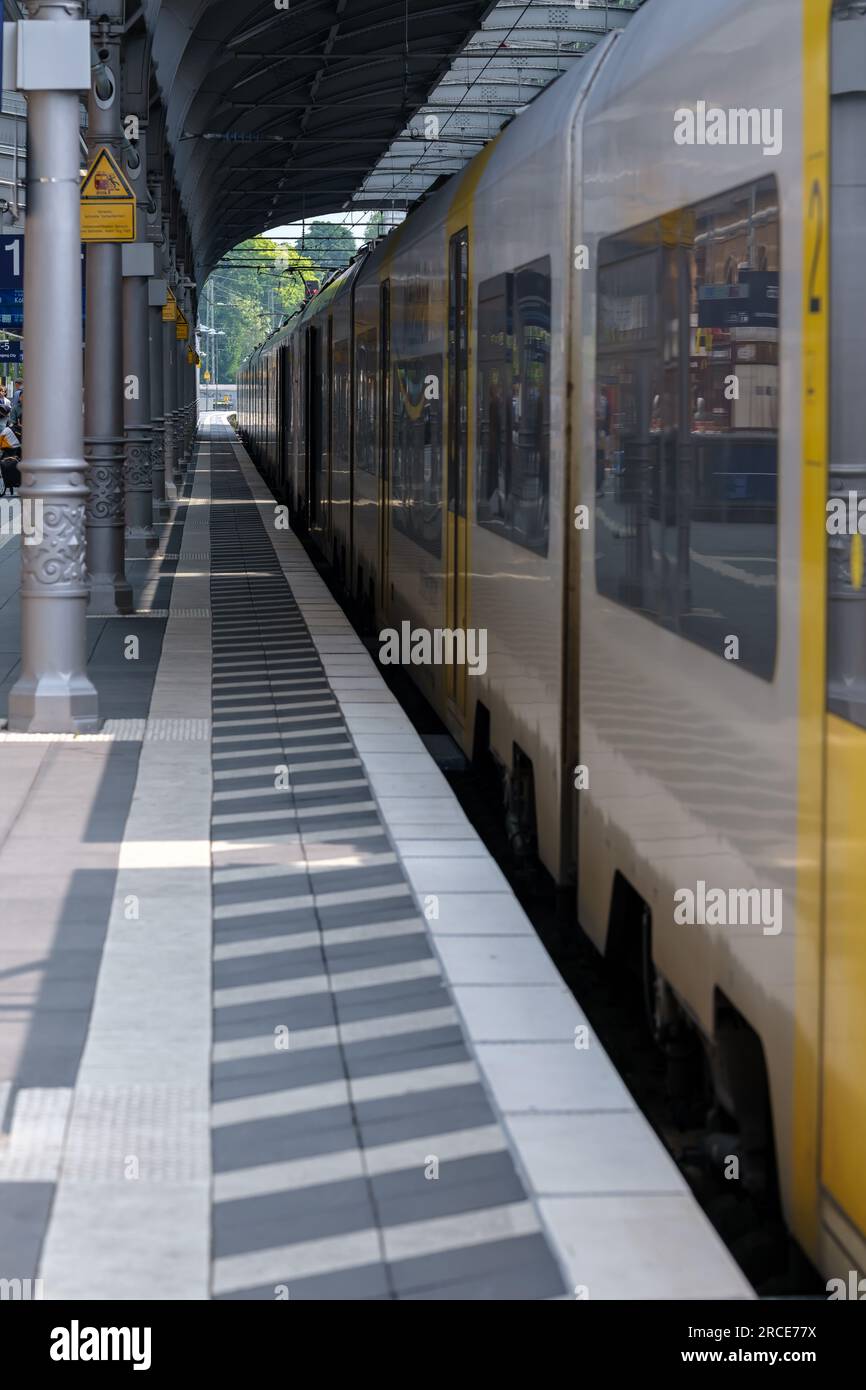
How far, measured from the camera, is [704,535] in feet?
15.5

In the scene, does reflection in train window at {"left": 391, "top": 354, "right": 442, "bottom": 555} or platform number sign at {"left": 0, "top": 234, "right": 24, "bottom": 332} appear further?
platform number sign at {"left": 0, "top": 234, "right": 24, "bottom": 332}

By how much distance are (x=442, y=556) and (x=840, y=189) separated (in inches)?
283

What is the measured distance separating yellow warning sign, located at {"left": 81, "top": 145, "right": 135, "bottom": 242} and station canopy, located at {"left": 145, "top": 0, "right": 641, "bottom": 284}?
7.31 metres

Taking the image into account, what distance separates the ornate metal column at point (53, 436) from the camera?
10672 millimetres

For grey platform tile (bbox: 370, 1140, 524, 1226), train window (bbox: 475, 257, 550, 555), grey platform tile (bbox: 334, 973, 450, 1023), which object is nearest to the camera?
grey platform tile (bbox: 370, 1140, 524, 1226)

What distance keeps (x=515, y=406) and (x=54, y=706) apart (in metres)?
3.67

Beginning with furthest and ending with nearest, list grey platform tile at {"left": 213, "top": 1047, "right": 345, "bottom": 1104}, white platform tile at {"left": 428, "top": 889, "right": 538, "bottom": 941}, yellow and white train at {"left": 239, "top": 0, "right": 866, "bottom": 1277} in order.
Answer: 1. white platform tile at {"left": 428, "top": 889, "right": 538, "bottom": 941}
2. grey platform tile at {"left": 213, "top": 1047, "right": 345, "bottom": 1104}
3. yellow and white train at {"left": 239, "top": 0, "right": 866, "bottom": 1277}

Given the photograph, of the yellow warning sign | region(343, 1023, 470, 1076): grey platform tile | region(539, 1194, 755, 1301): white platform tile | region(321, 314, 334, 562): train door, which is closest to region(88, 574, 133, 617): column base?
the yellow warning sign

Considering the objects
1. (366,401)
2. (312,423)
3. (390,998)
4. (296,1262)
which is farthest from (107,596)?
(296,1262)

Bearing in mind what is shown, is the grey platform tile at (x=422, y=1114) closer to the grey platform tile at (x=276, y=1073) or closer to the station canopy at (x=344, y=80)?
the grey platform tile at (x=276, y=1073)

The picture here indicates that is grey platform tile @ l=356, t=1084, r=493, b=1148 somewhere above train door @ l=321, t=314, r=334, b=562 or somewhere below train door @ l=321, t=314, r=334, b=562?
below

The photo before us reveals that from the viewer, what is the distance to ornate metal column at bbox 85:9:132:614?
1591 centimetres

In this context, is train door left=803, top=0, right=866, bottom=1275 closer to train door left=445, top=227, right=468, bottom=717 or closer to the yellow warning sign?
train door left=445, top=227, right=468, bottom=717

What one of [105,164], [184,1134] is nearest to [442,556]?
[105,164]
